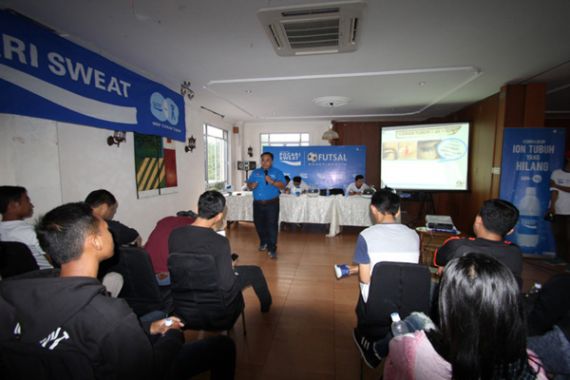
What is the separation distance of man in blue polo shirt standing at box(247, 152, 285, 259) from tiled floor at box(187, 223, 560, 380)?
1.12 ft

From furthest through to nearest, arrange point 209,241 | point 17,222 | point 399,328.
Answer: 1. point 17,222
2. point 209,241
3. point 399,328

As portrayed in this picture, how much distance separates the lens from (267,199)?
3.92 metres

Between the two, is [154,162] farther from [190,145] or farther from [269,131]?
[269,131]

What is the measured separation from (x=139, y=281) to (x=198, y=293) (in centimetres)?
43

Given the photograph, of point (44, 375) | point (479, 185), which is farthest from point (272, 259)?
point (479, 185)

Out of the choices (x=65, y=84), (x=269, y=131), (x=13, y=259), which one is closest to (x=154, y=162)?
(x=65, y=84)

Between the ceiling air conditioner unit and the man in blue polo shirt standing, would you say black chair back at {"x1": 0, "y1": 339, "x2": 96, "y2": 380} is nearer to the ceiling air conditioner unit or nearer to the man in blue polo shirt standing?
the ceiling air conditioner unit

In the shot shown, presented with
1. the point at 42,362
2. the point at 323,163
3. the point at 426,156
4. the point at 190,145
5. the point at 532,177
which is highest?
the point at 190,145

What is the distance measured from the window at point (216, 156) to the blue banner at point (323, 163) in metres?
1.41

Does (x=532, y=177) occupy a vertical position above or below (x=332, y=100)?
below

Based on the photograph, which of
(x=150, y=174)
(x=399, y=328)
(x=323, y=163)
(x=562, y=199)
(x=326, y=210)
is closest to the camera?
(x=399, y=328)

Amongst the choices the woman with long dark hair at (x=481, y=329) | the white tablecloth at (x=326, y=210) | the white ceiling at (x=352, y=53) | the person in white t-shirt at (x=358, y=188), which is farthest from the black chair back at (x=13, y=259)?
the person in white t-shirt at (x=358, y=188)

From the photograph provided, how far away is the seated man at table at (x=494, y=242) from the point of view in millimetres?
1442

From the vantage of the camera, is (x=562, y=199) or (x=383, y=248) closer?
(x=383, y=248)
